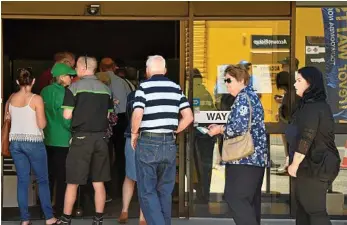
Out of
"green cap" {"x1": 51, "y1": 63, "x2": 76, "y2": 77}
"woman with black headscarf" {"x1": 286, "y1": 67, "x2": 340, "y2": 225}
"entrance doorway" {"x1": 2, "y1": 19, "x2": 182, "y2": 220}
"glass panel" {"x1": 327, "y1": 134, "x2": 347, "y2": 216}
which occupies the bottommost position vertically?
"glass panel" {"x1": 327, "y1": 134, "x2": 347, "y2": 216}

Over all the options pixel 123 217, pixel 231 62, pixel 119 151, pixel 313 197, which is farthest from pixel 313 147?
pixel 119 151

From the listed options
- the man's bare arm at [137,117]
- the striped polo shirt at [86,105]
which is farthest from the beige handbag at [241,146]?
the striped polo shirt at [86,105]

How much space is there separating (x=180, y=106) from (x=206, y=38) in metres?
1.57

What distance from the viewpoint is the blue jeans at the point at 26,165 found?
6457mm

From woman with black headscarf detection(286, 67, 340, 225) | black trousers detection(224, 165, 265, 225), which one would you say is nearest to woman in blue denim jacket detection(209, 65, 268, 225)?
black trousers detection(224, 165, 265, 225)

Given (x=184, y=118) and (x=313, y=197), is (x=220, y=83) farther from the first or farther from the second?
(x=313, y=197)

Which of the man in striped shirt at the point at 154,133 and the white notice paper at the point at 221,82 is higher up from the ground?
the white notice paper at the point at 221,82

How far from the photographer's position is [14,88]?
841 centimetres

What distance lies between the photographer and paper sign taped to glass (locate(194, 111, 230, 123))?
7.15 metres

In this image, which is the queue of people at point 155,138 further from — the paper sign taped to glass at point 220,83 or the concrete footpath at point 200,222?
the paper sign taped to glass at point 220,83

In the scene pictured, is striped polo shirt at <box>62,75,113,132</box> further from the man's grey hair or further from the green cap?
the man's grey hair

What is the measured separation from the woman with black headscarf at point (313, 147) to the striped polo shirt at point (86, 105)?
1.83 meters

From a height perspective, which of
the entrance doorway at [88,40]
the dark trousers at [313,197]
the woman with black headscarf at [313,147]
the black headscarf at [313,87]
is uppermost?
the entrance doorway at [88,40]

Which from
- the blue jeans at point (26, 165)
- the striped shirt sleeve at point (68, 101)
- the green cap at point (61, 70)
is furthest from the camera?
the green cap at point (61, 70)
